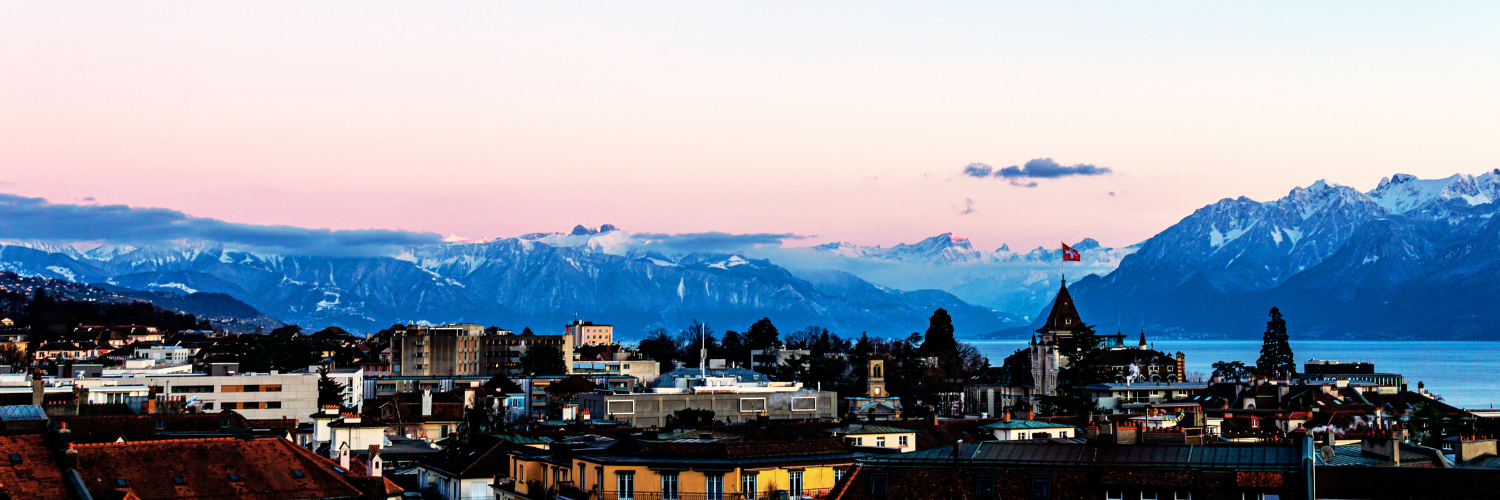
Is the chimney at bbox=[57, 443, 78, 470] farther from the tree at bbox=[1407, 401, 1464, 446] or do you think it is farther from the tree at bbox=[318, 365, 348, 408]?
the tree at bbox=[318, 365, 348, 408]

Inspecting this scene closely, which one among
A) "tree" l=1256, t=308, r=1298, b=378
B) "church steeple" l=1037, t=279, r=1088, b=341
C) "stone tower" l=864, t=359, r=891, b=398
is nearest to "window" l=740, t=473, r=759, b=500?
"stone tower" l=864, t=359, r=891, b=398

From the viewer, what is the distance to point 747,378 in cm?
12575

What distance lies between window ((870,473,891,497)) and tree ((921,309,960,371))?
139m

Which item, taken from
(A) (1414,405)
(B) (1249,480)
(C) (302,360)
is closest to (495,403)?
(C) (302,360)

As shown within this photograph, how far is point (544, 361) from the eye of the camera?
615ft

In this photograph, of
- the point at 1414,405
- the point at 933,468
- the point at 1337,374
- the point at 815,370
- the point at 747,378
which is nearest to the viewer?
the point at 933,468

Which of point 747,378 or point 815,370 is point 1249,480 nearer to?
point 747,378

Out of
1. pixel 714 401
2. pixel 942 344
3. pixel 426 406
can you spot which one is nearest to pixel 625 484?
pixel 426 406

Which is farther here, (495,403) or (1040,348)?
(1040,348)

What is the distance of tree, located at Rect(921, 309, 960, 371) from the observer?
17801cm

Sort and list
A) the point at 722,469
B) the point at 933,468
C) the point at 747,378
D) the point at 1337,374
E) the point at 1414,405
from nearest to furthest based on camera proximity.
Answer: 1. the point at 933,468
2. the point at 722,469
3. the point at 1414,405
4. the point at 747,378
5. the point at 1337,374

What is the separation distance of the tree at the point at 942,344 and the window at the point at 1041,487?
13972 centimetres

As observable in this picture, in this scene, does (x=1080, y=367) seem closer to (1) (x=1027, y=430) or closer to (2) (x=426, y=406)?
(2) (x=426, y=406)

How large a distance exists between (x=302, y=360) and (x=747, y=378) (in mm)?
78654
